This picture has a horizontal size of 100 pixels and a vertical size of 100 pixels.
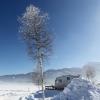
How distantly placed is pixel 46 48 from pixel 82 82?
16.0ft

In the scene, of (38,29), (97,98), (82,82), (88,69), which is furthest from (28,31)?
(88,69)

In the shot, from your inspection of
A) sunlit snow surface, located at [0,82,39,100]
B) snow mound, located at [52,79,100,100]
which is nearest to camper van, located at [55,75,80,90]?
sunlit snow surface, located at [0,82,39,100]

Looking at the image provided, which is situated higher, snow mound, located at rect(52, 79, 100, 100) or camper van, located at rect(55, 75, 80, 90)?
camper van, located at rect(55, 75, 80, 90)

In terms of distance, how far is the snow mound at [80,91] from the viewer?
23.2 meters

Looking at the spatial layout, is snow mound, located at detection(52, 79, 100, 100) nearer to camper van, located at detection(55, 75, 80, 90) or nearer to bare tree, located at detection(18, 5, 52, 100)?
bare tree, located at detection(18, 5, 52, 100)

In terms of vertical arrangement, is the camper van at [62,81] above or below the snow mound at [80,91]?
above

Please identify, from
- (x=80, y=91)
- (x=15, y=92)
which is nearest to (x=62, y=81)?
(x=15, y=92)

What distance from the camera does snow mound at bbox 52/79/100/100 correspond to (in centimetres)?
2320

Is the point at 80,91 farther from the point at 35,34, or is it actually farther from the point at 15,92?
the point at 15,92

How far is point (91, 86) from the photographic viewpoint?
79.6ft

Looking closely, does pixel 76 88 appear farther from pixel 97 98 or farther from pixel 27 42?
pixel 27 42

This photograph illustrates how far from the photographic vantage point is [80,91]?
79.0 feet

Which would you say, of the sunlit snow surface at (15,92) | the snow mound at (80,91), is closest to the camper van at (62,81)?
the sunlit snow surface at (15,92)

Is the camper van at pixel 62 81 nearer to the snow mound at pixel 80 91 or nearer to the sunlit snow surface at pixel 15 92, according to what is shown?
the sunlit snow surface at pixel 15 92
